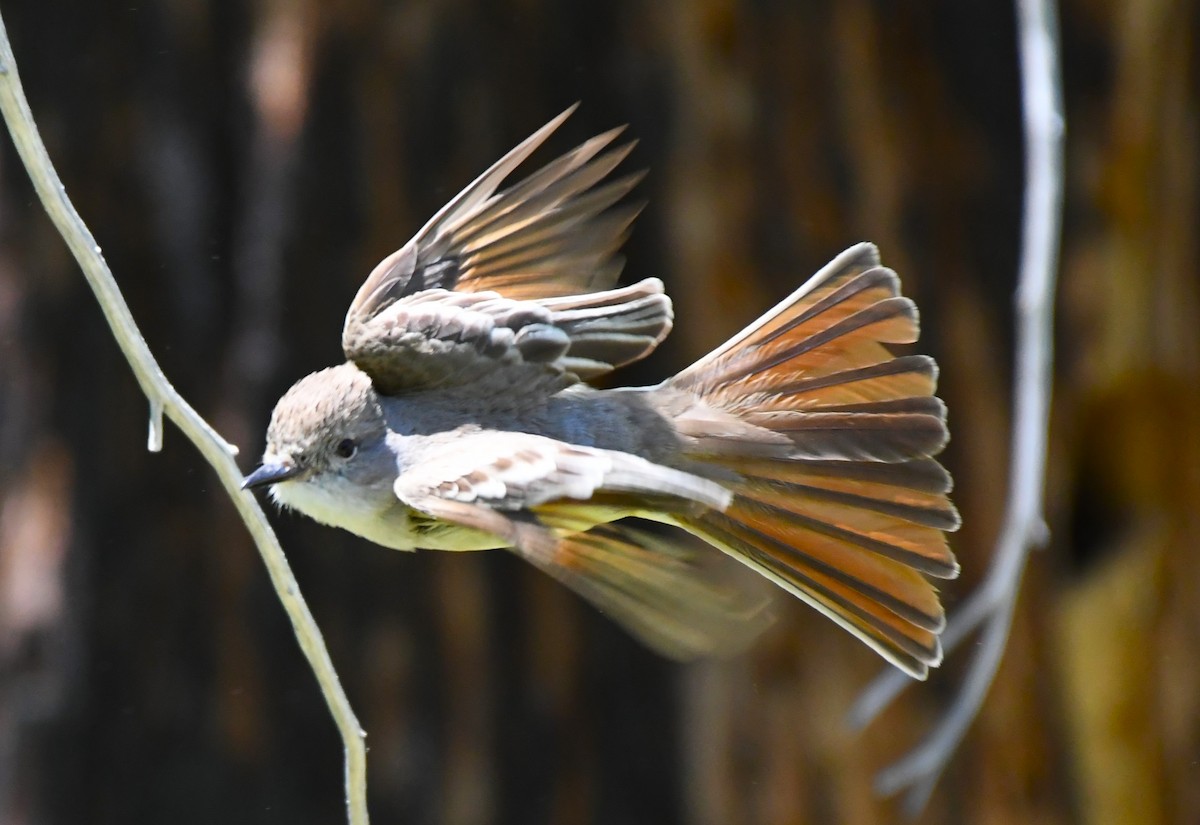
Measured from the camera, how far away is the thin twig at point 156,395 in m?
1.97

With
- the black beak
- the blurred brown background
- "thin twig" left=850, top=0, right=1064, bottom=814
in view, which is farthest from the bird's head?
the blurred brown background

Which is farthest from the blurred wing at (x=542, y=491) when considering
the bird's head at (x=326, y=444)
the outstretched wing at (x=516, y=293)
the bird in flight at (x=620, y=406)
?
the outstretched wing at (x=516, y=293)

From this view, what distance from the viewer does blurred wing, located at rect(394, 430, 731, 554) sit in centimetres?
198

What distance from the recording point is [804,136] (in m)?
4.32

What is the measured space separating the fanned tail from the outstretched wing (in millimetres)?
216

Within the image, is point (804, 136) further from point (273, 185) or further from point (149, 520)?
point (149, 520)

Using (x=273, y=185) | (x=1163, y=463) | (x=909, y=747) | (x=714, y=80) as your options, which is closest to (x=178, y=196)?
(x=273, y=185)

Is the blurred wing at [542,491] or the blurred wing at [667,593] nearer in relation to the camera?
the blurred wing at [667,593]

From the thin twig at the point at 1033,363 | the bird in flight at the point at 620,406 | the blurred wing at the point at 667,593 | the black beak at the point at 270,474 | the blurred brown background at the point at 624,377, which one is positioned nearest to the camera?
the blurred wing at the point at 667,593

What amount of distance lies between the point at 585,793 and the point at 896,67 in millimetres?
2275

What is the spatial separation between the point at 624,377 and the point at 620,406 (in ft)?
6.76

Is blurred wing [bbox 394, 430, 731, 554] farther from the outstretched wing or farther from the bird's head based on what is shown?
the outstretched wing

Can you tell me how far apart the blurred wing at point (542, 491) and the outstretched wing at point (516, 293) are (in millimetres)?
255

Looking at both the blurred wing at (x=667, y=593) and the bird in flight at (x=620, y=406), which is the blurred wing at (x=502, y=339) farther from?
the blurred wing at (x=667, y=593)
